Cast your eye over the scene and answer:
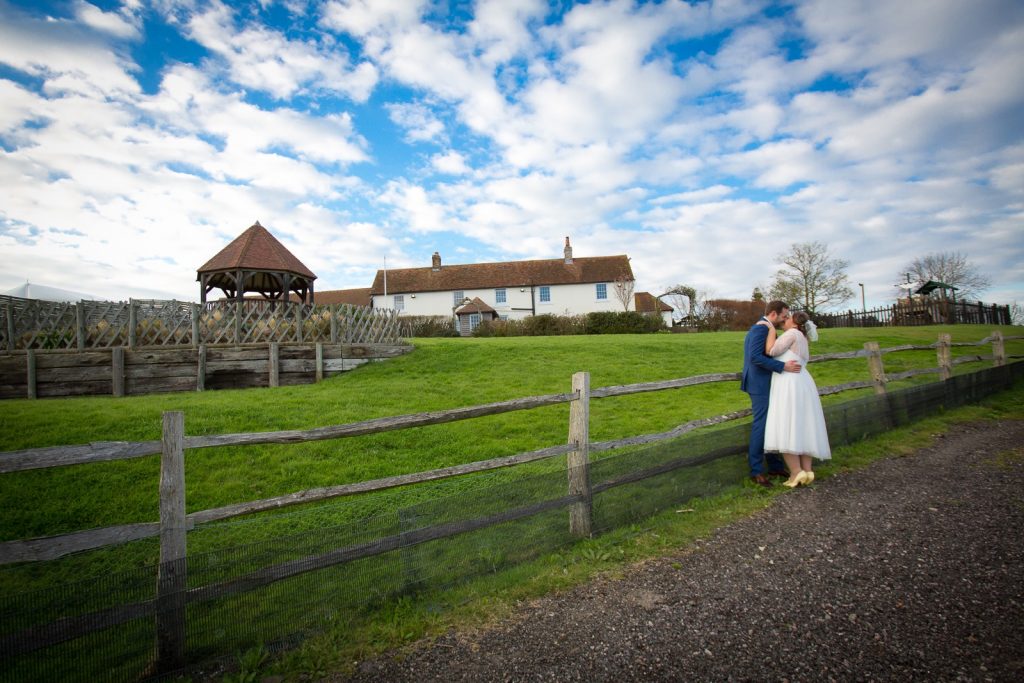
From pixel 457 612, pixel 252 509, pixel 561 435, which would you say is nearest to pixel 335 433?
pixel 252 509

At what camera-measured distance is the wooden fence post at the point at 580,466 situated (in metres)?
5.21

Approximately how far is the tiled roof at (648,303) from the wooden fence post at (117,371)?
150ft

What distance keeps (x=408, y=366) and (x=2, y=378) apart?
31.6ft

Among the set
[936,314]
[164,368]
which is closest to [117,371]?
[164,368]

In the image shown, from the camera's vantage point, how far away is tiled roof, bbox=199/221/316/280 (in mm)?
20469

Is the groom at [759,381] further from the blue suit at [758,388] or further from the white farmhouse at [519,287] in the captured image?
the white farmhouse at [519,287]

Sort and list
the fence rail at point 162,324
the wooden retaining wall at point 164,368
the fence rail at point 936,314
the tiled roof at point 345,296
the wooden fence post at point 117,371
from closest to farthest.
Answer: the wooden retaining wall at point 164,368, the wooden fence post at point 117,371, the fence rail at point 162,324, the fence rail at point 936,314, the tiled roof at point 345,296

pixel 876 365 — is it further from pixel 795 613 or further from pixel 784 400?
pixel 795 613

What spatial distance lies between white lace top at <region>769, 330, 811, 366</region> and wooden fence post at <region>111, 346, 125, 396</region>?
1465cm

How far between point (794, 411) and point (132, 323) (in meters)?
15.5

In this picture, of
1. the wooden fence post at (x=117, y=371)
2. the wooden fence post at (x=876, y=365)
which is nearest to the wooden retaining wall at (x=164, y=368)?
the wooden fence post at (x=117, y=371)

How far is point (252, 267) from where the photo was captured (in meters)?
20.3

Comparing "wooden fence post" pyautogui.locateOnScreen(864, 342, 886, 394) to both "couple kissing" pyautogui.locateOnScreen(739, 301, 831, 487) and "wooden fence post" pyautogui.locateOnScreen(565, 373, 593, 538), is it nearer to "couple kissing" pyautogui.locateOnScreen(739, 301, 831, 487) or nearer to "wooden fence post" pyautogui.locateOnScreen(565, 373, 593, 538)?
"couple kissing" pyautogui.locateOnScreen(739, 301, 831, 487)

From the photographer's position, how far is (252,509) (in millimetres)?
3945
